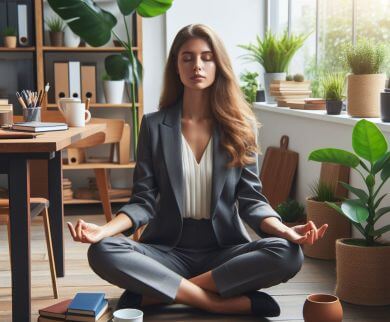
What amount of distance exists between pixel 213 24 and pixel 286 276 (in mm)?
2914

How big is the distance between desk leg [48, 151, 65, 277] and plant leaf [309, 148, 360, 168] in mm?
1150

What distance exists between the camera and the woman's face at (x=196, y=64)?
275 centimetres

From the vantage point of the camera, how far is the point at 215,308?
2729mm

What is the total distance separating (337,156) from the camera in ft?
9.59

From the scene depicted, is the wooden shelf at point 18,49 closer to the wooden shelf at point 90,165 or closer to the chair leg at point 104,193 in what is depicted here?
the wooden shelf at point 90,165

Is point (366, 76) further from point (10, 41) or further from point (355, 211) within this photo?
point (10, 41)

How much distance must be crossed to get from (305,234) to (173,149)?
24.6 inches

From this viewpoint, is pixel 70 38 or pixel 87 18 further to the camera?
pixel 70 38

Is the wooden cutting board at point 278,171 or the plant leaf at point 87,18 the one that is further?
the wooden cutting board at point 278,171

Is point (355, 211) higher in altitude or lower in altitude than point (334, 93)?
lower

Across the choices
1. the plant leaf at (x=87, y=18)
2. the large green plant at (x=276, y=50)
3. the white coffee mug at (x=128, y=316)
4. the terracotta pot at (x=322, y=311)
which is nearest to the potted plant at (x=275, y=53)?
the large green plant at (x=276, y=50)

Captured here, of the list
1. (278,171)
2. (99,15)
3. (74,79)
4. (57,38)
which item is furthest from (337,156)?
(57,38)

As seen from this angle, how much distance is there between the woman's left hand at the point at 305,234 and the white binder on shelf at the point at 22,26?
9.80 feet

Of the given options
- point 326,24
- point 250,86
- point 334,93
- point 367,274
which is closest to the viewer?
point 367,274
